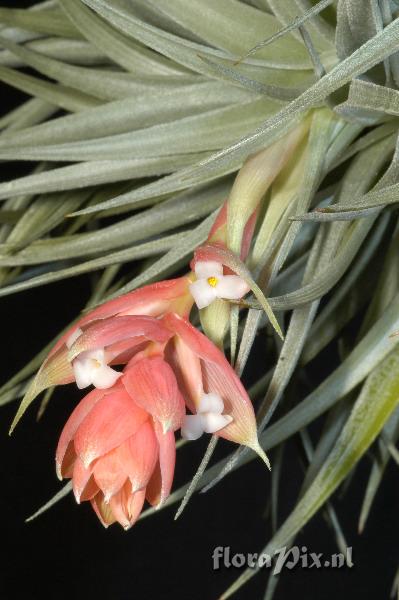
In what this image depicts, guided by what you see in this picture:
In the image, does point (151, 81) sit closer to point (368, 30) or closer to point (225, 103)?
point (225, 103)

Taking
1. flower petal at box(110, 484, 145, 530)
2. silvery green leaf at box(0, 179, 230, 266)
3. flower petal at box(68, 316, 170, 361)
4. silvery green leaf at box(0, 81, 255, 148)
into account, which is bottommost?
flower petal at box(110, 484, 145, 530)

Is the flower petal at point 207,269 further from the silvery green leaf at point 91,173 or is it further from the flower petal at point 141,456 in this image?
the silvery green leaf at point 91,173

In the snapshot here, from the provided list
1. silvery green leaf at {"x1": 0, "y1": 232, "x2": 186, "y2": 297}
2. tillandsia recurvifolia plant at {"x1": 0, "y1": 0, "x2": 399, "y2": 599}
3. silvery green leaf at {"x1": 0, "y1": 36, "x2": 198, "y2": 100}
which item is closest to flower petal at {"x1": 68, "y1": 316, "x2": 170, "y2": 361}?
tillandsia recurvifolia plant at {"x1": 0, "y1": 0, "x2": 399, "y2": 599}

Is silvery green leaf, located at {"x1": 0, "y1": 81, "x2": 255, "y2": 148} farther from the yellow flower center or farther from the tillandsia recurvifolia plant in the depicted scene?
the yellow flower center

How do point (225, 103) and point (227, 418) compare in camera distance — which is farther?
point (225, 103)

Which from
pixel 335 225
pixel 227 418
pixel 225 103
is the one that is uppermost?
pixel 225 103

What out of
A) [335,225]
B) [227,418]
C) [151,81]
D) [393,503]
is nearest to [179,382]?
[227,418]

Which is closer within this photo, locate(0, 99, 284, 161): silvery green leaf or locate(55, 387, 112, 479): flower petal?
locate(55, 387, 112, 479): flower petal
